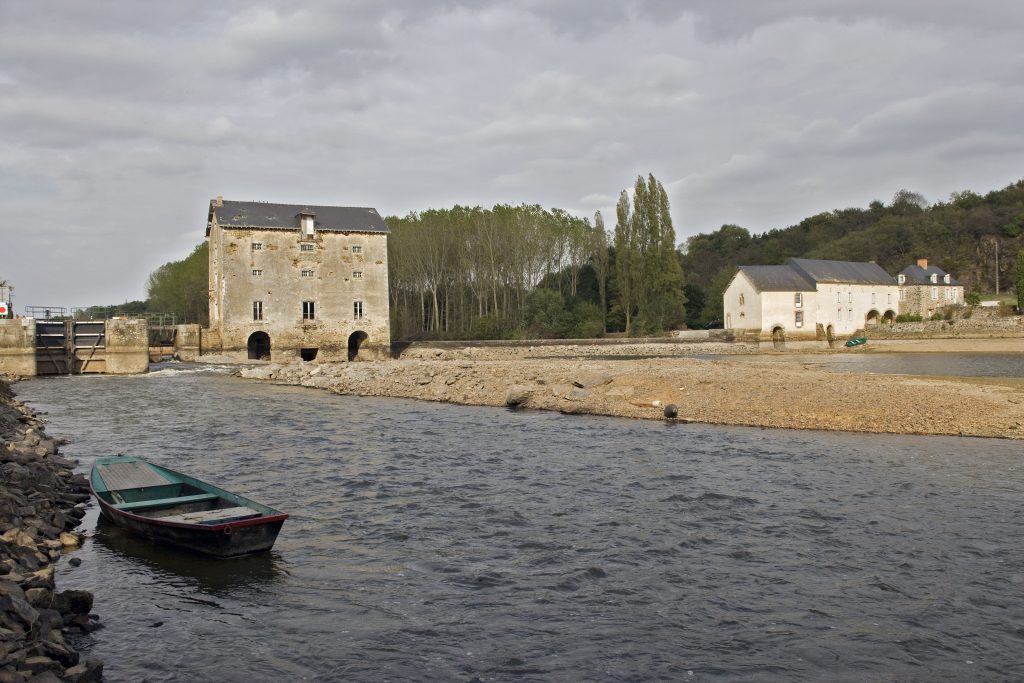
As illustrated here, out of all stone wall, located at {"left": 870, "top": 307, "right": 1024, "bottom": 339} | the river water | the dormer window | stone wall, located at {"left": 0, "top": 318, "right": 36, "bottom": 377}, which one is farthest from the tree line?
the river water

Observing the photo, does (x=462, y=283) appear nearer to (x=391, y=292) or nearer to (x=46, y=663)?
(x=391, y=292)

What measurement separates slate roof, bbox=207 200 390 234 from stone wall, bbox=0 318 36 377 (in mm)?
14123

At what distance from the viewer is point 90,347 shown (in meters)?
42.5

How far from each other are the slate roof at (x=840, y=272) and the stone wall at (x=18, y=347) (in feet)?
206

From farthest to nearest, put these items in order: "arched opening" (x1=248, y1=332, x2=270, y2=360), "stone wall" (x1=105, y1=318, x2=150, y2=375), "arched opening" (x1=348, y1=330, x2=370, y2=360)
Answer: "arched opening" (x1=348, y1=330, x2=370, y2=360) < "arched opening" (x1=248, y1=332, x2=270, y2=360) < "stone wall" (x1=105, y1=318, x2=150, y2=375)

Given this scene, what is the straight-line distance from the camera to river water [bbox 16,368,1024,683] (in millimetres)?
6648

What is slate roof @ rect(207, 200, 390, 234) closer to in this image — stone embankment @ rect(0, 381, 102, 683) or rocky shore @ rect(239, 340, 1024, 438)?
rocky shore @ rect(239, 340, 1024, 438)

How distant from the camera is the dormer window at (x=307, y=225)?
172 ft

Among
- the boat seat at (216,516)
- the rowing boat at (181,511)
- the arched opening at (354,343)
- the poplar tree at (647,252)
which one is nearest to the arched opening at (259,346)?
the arched opening at (354,343)

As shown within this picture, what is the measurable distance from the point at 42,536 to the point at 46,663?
480 centimetres

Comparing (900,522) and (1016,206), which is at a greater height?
(1016,206)

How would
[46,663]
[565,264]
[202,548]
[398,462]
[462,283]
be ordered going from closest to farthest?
[46,663], [202,548], [398,462], [462,283], [565,264]

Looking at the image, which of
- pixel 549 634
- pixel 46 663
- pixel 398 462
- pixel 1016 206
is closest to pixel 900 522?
pixel 549 634

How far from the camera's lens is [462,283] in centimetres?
6850
